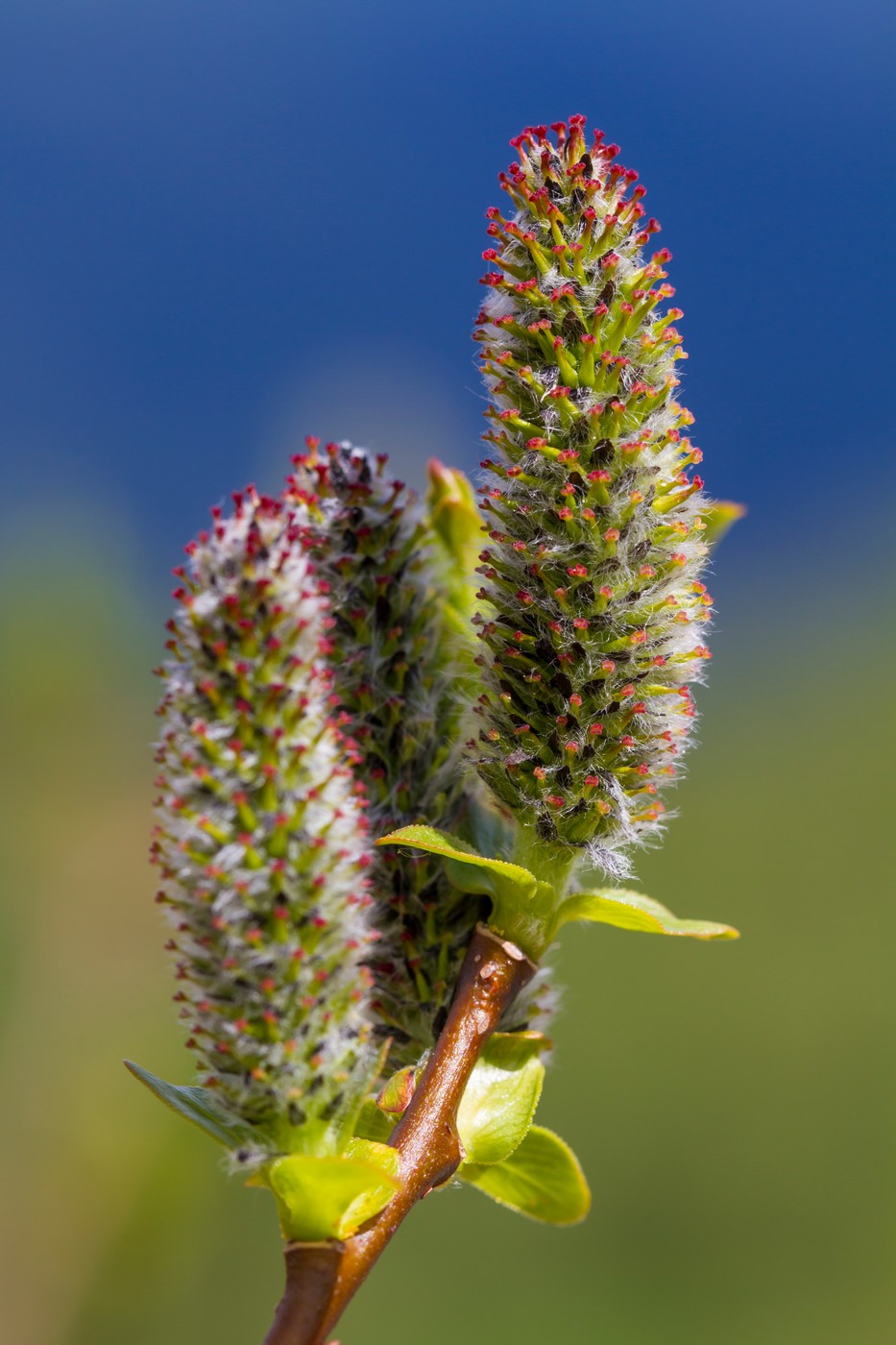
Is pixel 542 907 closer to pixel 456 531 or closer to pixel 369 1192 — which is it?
pixel 369 1192

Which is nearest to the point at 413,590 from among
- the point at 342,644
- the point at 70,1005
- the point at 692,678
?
the point at 342,644

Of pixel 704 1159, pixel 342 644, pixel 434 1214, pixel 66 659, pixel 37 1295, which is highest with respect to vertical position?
pixel 66 659

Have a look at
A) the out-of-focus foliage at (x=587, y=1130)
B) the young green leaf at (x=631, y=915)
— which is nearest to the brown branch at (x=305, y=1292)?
the young green leaf at (x=631, y=915)

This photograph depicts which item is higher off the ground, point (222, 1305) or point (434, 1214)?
point (434, 1214)

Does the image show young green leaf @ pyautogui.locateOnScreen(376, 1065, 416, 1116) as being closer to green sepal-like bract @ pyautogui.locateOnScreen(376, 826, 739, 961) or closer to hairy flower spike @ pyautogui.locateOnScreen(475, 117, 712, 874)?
green sepal-like bract @ pyautogui.locateOnScreen(376, 826, 739, 961)

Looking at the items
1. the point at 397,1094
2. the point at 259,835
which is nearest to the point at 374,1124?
the point at 397,1094

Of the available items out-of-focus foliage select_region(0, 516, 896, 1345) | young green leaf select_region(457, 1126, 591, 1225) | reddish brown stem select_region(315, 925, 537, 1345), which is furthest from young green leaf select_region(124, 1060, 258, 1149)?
out-of-focus foliage select_region(0, 516, 896, 1345)

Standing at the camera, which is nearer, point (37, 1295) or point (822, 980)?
point (37, 1295)

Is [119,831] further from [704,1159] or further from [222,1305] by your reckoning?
[704,1159]
